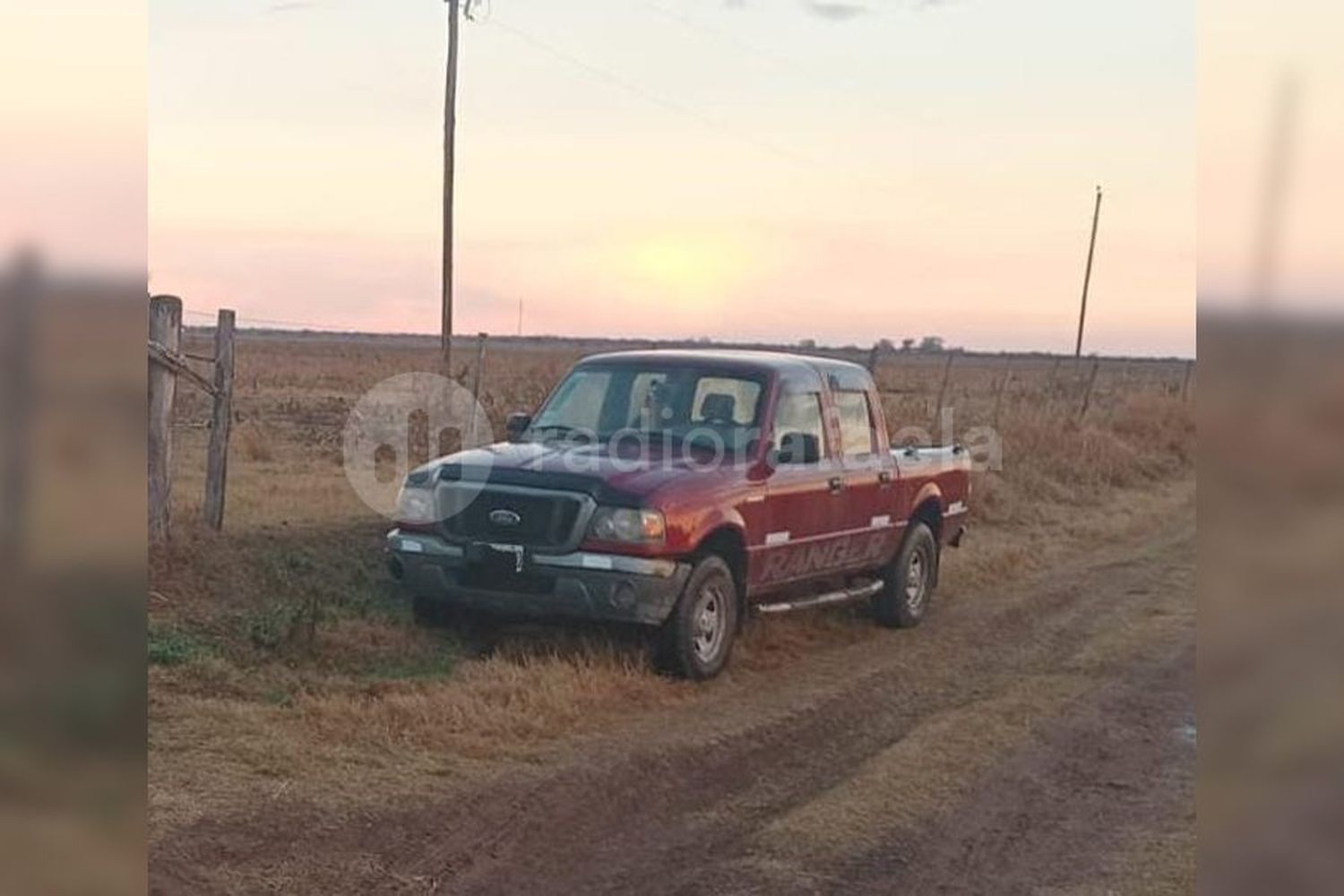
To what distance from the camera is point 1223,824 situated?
1.25 metres

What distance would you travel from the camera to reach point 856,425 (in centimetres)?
939

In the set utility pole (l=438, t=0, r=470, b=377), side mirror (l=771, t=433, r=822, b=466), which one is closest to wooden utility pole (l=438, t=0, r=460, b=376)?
utility pole (l=438, t=0, r=470, b=377)

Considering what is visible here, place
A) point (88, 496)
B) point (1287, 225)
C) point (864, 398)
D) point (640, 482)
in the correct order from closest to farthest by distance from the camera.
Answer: point (1287, 225), point (88, 496), point (640, 482), point (864, 398)

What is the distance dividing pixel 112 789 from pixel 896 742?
5.69 m

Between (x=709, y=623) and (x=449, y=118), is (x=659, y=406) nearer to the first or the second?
Answer: (x=709, y=623)

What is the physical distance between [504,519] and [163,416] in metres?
Result: 2.26

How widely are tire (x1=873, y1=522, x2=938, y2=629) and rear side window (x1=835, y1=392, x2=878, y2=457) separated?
0.89 m

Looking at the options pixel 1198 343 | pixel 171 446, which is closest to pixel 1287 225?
pixel 1198 343

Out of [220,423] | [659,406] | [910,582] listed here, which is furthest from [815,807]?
[220,423]

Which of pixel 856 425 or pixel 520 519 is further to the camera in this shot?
pixel 856 425

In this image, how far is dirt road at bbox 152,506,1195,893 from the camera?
4918 mm

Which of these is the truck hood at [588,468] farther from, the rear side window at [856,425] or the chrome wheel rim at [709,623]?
the rear side window at [856,425]

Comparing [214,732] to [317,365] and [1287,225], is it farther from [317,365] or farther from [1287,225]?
[317,365]

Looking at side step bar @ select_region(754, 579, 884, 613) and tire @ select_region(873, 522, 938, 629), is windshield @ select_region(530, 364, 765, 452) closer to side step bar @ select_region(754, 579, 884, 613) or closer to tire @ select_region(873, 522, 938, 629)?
side step bar @ select_region(754, 579, 884, 613)
